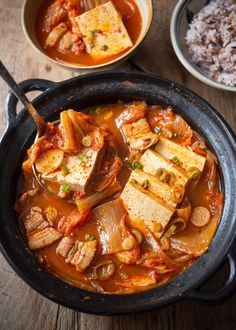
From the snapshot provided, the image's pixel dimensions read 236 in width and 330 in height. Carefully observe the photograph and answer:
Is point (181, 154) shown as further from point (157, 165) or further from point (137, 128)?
point (137, 128)

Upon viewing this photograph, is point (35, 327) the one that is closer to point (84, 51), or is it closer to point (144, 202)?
point (144, 202)

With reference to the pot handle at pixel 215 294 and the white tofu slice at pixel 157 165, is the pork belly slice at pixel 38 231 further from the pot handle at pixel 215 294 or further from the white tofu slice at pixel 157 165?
the pot handle at pixel 215 294

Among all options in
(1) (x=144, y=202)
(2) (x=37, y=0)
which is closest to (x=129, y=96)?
(1) (x=144, y=202)

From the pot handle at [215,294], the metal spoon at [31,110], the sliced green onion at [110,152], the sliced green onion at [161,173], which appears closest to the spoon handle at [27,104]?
the metal spoon at [31,110]

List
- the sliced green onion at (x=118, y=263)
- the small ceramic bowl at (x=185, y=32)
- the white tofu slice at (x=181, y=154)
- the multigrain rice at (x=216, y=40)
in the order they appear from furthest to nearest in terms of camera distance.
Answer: the multigrain rice at (x=216, y=40)
the small ceramic bowl at (x=185, y=32)
the white tofu slice at (x=181, y=154)
the sliced green onion at (x=118, y=263)

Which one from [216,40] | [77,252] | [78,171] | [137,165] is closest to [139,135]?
[137,165]

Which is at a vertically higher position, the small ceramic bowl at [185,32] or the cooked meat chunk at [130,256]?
the small ceramic bowl at [185,32]
